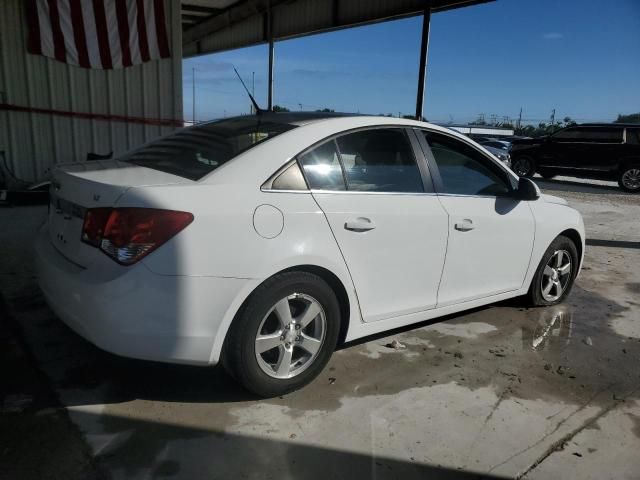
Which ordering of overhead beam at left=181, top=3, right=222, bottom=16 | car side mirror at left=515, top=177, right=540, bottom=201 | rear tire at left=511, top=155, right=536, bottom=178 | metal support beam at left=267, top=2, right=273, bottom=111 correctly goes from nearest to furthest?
car side mirror at left=515, top=177, right=540, bottom=201
metal support beam at left=267, top=2, right=273, bottom=111
overhead beam at left=181, top=3, right=222, bottom=16
rear tire at left=511, top=155, right=536, bottom=178

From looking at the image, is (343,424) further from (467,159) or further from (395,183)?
(467,159)

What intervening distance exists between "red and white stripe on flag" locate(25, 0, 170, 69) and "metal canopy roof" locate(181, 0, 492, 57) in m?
5.24

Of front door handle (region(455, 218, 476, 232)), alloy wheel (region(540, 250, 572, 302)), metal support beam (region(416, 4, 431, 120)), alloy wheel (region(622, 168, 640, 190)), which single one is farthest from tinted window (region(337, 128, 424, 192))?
alloy wheel (region(622, 168, 640, 190))

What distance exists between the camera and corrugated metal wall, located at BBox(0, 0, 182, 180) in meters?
7.71

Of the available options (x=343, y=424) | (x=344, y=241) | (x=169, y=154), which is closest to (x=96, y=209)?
(x=169, y=154)

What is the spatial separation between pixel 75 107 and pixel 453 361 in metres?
7.34

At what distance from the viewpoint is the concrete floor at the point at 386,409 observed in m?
2.44

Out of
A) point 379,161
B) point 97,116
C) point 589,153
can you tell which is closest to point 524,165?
point 589,153

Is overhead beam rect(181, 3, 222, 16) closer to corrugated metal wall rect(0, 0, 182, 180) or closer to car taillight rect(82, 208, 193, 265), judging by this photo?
corrugated metal wall rect(0, 0, 182, 180)

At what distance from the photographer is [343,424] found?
2.73 meters

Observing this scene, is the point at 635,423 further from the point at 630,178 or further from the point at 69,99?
the point at 630,178

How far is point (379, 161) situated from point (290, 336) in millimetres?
1234

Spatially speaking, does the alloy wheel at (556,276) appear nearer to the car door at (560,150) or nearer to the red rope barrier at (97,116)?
the red rope barrier at (97,116)

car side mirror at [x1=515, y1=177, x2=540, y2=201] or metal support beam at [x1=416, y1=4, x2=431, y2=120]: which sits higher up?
metal support beam at [x1=416, y1=4, x2=431, y2=120]
